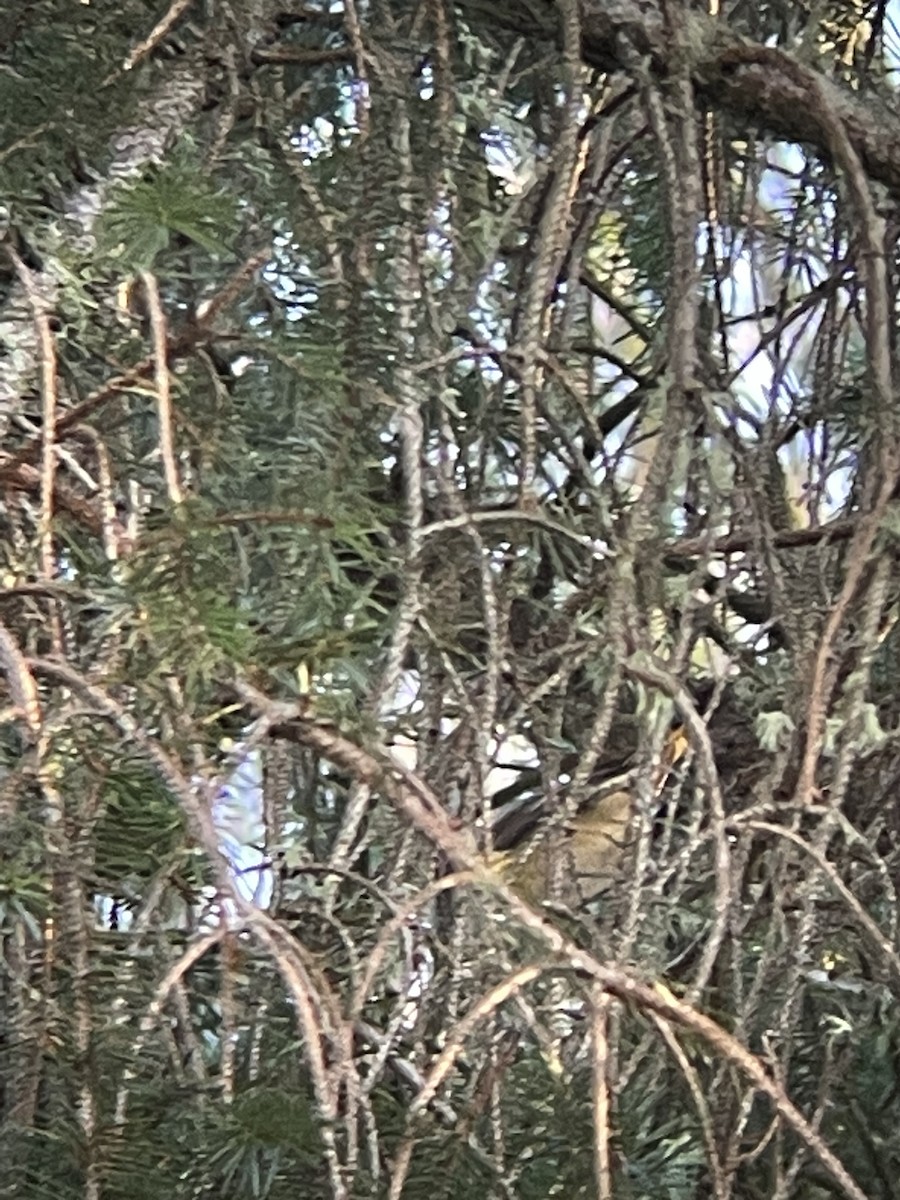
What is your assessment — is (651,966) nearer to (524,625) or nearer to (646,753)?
(646,753)

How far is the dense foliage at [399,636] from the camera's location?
1.31 ft

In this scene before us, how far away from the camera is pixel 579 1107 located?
0.43 m

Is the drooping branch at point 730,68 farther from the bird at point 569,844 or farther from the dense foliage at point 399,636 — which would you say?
the bird at point 569,844

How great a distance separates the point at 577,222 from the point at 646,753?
28 centimetres

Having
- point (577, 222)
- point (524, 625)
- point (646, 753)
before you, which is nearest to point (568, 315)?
point (577, 222)

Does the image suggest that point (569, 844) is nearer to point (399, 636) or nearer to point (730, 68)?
point (399, 636)

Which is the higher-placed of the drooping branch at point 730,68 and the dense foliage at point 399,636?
the drooping branch at point 730,68

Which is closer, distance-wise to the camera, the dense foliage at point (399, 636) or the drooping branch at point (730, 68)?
the dense foliage at point (399, 636)

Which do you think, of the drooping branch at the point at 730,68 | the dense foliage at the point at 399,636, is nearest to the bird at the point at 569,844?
the dense foliage at the point at 399,636

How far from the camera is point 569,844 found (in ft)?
1.75

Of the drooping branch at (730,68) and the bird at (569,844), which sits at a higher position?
the drooping branch at (730,68)

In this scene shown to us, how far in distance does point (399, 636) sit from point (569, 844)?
12cm

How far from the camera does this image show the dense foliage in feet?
1.31

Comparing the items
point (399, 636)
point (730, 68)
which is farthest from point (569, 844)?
point (730, 68)
